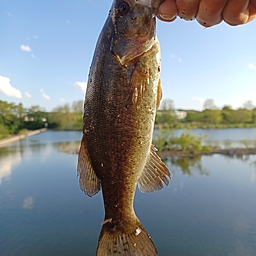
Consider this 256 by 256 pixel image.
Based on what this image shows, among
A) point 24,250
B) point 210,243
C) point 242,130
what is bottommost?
point 24,250

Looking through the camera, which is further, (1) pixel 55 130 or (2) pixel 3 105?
(1) pixel 55 130

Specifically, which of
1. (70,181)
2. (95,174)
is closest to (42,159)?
(70,181)

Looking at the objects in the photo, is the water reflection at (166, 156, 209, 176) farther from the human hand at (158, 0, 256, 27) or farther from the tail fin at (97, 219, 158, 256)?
the human hand at (158, 0, 256, 27)

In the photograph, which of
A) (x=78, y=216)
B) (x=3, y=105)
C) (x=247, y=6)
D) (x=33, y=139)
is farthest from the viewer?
(x=33, y=139)

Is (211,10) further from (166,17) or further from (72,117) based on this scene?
(72,117)

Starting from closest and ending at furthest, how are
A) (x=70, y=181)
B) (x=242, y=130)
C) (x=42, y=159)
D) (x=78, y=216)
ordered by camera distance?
1. (x=78, y=216)
2. (x=70, y=181)
3. (x=42, y=159)
4. (x=242, y=130)

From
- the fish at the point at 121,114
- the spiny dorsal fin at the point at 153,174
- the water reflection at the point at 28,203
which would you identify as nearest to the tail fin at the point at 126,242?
the fish at the point at 121,114

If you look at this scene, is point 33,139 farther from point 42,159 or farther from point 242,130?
point 242,130

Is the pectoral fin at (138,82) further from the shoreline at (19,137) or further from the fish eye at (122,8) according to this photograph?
the shoreline at (19,137)

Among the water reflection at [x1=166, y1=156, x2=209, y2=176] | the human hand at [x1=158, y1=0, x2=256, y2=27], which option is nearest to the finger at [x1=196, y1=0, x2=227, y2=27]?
the human hand at [x1=158, y1=0, x2=256, y2=27]
